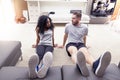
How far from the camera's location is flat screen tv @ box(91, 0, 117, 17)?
4016 mm

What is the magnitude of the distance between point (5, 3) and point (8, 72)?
11.1 feet

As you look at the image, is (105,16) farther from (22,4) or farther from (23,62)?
(23,62)

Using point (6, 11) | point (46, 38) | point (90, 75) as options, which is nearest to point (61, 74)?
point (90, 75)

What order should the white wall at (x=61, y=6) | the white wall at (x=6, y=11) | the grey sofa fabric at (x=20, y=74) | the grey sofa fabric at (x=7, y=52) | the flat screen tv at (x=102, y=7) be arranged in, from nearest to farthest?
1. the grey sofa fabric at (x=20, y=74)
2. the grey sofa fabric at (x=7, y=52)
3. the white wall at (x=6, y=11)
4. the flat screen tv at (x=102, y=7)
5. the white wall at (x=61, y=6)

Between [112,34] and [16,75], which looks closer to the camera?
[16,75]

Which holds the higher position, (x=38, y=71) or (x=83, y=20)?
(x=83, y=20)

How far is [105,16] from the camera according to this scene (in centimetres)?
424

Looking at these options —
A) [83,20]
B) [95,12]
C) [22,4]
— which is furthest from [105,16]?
[22,4]

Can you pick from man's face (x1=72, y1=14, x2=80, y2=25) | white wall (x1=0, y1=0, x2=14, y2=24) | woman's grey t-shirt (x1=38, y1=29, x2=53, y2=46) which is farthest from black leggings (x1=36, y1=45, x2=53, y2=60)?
white wall (x1=0, y1=0, x2=14, y2=24)

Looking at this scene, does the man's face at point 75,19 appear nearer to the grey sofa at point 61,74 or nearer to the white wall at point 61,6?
the grey sofa at point 61,74

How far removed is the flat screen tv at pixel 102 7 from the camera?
13.2 ft

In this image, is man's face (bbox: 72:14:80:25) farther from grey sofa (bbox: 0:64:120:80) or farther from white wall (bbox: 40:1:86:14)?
white wall (bbox: 40:1:86:14)

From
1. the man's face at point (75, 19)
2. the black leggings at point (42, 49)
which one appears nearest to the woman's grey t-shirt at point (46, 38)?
the black leggings at point (42, 49)

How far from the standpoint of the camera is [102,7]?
4086 millimetres
